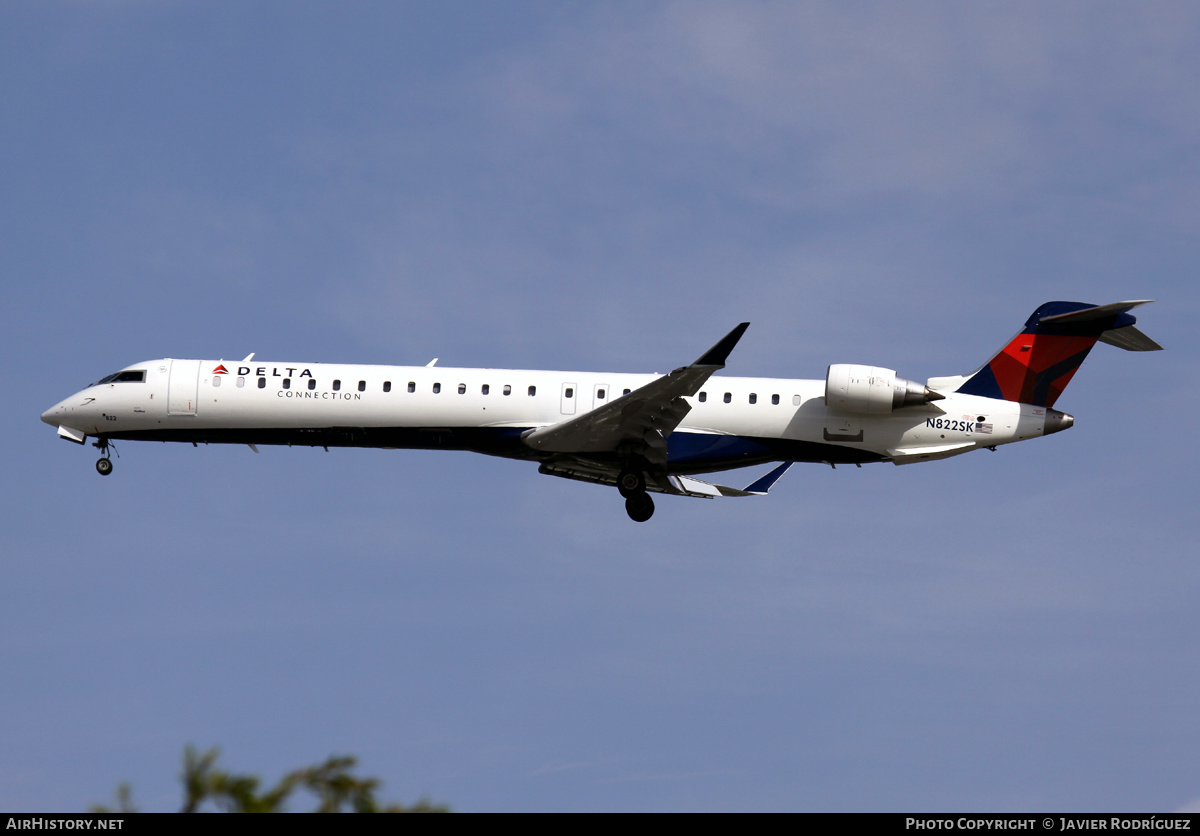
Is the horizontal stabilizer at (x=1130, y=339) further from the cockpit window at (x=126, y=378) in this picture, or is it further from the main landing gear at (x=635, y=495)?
the cockpit window at (x=126, y=378)

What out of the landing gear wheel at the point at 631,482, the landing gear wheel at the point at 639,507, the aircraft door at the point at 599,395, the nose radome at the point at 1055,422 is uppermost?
the aircraft door at the point at 599,395

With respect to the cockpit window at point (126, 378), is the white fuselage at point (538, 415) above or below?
below

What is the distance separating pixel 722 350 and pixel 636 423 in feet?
11.6

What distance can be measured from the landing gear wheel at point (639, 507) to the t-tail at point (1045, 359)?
7.45m

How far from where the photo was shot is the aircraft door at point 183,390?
29.8m

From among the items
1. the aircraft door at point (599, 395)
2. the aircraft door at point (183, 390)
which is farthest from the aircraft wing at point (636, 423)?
the aircraft door at point (183, 390)

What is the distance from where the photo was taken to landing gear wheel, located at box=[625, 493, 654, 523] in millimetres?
30094

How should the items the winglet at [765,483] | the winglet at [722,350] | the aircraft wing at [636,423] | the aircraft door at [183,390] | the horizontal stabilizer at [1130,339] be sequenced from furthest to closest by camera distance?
the winglet at [765,483], the aircraft door at [183,390], the horizontal stabilizer at [1130,339], the aircraft wing at [636,423], the winglet at [722,350]

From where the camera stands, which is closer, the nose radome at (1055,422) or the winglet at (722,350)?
the winglet at (722,350)

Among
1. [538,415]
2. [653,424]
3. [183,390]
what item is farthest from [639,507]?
[183,390]
